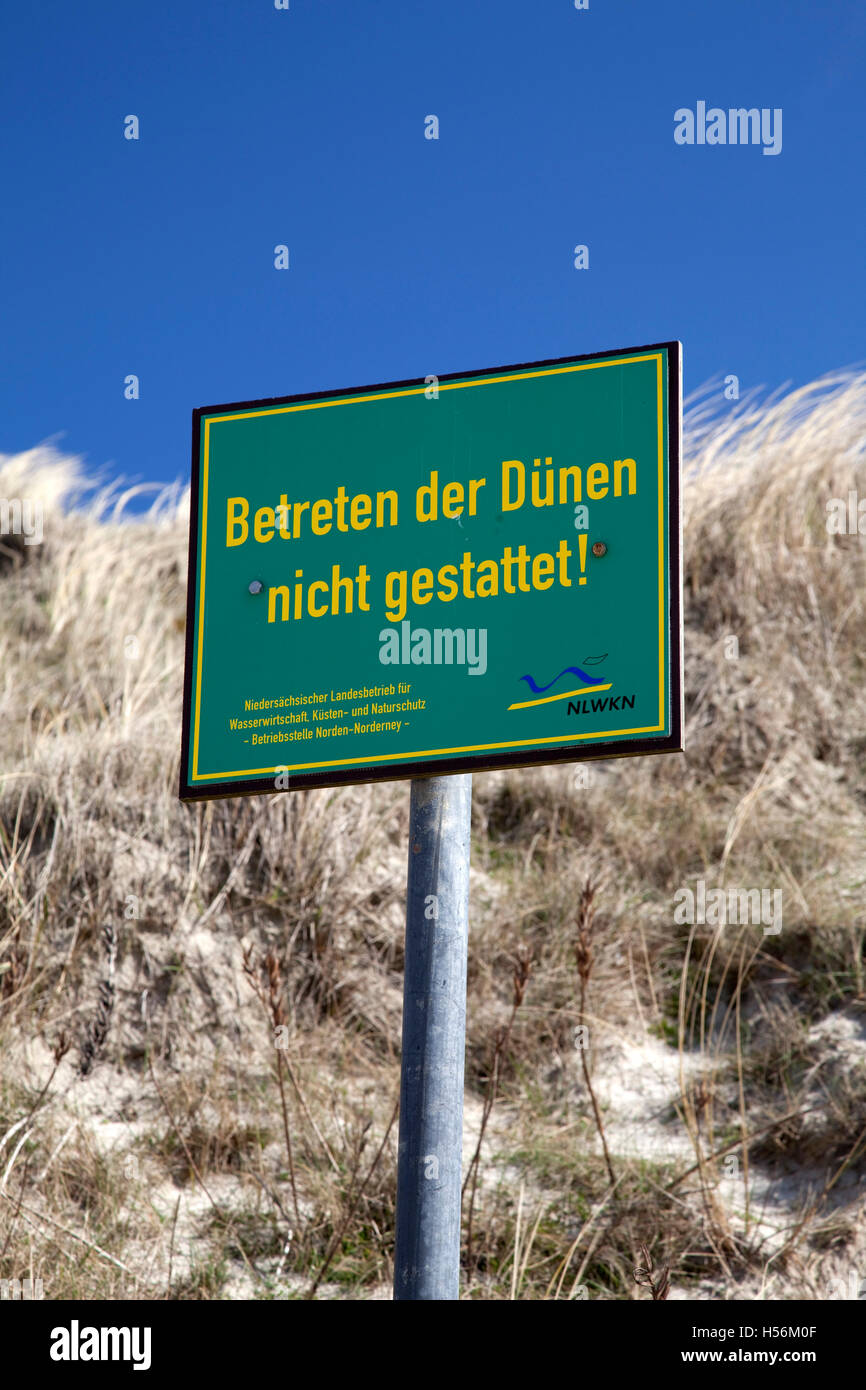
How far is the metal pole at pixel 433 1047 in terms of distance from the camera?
2783 mm

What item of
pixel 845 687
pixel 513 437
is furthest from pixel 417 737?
pixel 845 687

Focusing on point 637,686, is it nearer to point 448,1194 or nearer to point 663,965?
point 448,1194

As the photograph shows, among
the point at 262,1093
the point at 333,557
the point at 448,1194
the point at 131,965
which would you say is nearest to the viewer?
the point at 448,1194

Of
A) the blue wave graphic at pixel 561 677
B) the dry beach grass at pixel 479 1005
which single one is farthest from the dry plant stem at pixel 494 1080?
the blue wave graphic at pixel 561 677

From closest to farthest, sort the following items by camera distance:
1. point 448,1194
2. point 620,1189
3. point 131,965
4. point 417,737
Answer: point 448,1194, point 417,737, point 620,1189, point 131,965

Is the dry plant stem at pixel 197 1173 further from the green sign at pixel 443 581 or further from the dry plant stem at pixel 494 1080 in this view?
the green sign at pixel 443 581

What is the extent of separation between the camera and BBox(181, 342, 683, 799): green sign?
3025 millimetres

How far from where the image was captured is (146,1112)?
A: 17.7 ft

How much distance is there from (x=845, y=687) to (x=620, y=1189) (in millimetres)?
3824

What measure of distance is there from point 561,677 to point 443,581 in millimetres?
394
